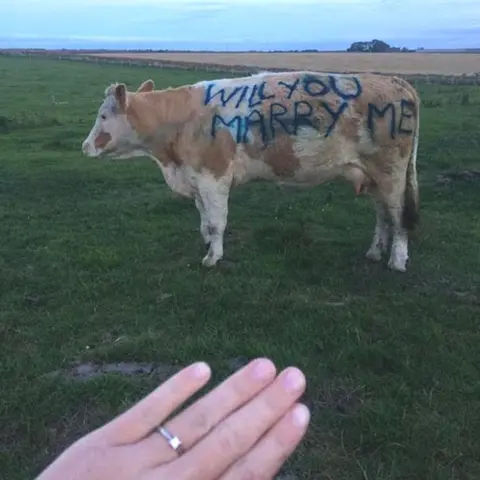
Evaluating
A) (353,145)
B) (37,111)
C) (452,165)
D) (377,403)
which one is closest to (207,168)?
(353,145)

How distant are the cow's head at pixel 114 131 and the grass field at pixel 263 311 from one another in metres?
1.06

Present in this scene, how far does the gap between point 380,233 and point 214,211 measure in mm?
1819

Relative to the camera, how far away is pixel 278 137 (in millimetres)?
7250

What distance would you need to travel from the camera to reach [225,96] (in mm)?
7363

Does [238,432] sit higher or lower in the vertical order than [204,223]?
higher

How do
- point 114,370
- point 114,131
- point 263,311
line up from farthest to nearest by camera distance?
point 114,131 → point 263,311 → point 114,370

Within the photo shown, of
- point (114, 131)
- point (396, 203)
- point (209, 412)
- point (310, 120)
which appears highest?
point (209, 412)

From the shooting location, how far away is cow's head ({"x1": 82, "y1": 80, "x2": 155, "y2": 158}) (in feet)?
24.6

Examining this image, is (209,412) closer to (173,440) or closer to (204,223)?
(173,440)

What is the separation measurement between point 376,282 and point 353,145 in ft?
4.90

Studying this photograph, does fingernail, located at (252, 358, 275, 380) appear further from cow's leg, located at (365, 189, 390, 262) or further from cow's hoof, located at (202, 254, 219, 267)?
cow's leg, located at (365, 189, 390, 262)

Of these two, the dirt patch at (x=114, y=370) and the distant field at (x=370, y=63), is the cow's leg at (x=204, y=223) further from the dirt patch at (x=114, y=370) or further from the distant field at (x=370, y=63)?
the distant field at (x=370, y=63)

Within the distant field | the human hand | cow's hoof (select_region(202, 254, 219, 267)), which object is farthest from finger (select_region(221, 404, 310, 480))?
the distant field

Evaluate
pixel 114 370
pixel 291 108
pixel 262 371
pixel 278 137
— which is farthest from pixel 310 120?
pixel 262 371
